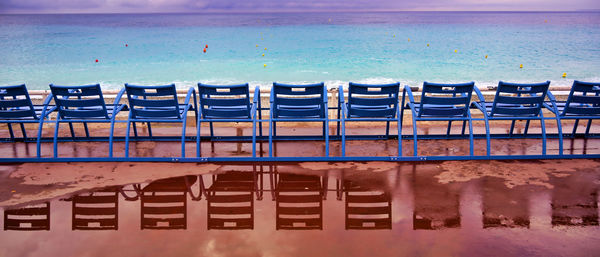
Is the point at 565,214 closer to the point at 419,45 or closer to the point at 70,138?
the point at 70,138

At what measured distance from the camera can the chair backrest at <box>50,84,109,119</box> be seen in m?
5.66

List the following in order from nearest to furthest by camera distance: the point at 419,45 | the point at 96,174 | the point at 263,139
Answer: the point at 96,174 < the point at 263,139 < the point at 419,45

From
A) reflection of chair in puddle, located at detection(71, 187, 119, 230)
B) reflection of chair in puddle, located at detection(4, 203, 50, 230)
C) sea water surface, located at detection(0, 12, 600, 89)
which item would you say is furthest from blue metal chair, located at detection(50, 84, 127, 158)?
sea water surface, located at detection(0, 12, 600, 89)

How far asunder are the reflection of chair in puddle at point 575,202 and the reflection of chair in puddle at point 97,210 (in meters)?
4.25

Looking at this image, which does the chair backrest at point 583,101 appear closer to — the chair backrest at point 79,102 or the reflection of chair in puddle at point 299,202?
the reflection of chair in puddle at point 299,202

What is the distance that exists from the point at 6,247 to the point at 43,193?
3.87 ft

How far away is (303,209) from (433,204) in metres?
1.36

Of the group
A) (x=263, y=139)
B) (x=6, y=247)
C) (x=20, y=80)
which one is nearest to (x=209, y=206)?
(x=6, y=247)

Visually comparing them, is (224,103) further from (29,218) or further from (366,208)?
(29,218)

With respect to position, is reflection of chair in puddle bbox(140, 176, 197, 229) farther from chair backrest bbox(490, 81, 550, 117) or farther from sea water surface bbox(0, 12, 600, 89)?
sea water surface bbox(0, 12, 600, 89)

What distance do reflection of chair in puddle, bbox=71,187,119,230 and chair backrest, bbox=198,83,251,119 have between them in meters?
1.59

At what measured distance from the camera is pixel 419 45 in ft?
181

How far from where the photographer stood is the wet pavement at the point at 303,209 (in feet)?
12.1

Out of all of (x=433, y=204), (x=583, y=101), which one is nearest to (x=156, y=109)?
(x=433, y=204)
